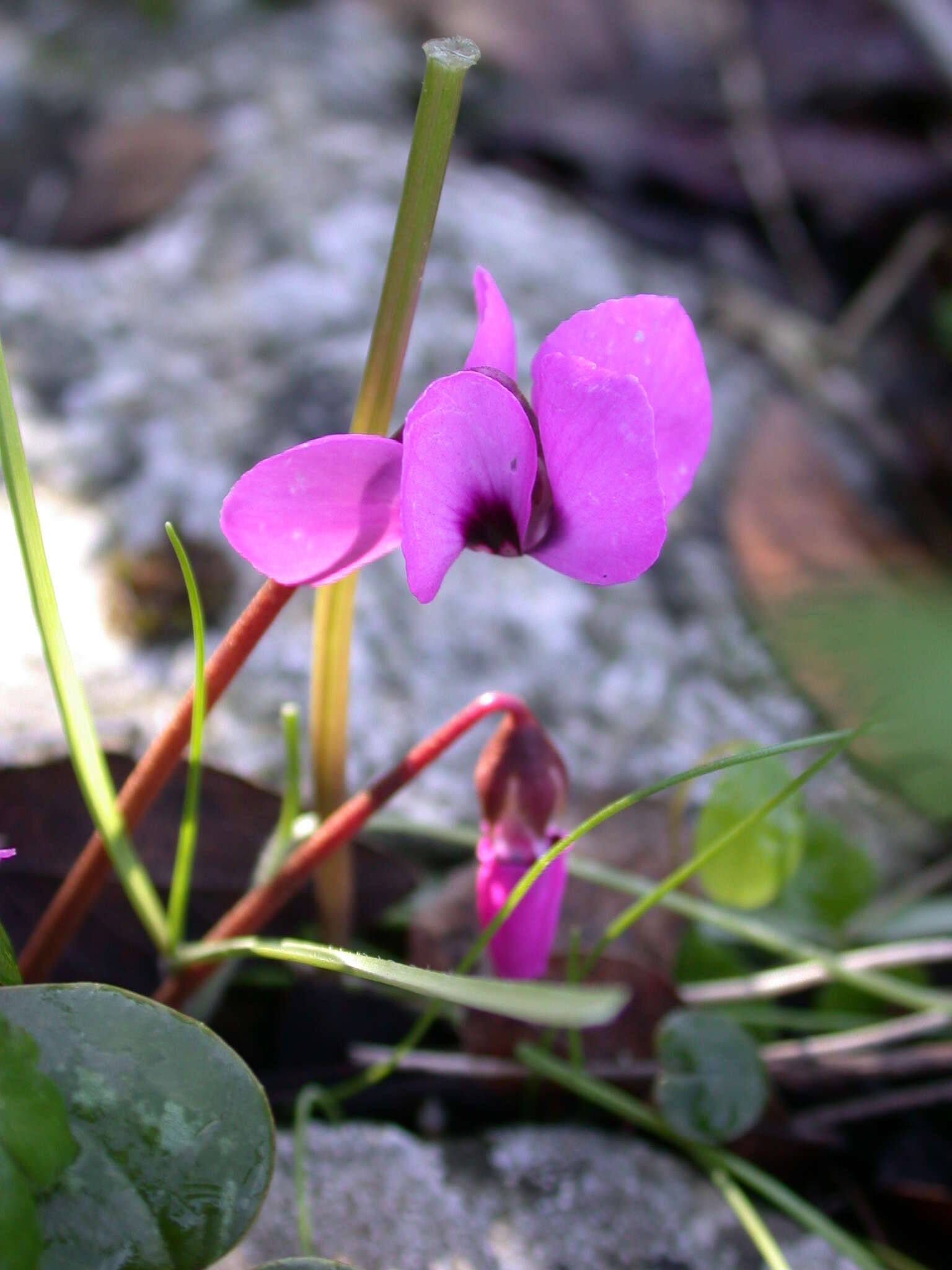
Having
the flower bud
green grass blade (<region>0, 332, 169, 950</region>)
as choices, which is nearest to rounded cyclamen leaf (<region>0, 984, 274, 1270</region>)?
green grass blade (<region>0, 332, 169, 950</region>)

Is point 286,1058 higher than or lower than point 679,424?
lower

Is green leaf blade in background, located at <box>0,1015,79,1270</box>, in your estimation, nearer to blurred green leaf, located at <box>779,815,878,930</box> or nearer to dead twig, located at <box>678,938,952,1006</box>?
dead twig, located at <box>678,938,952,1006</box>

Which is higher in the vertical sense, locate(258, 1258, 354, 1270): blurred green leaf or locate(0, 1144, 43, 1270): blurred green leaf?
locate(0, 1144, 43, 1270): blurred green leaf

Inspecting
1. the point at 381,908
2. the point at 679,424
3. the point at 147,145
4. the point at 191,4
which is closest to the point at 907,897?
the point at 381,908

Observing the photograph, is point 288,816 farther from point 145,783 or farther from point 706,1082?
point 706,1082

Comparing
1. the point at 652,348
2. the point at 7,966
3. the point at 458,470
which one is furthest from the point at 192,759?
the point at 652,348

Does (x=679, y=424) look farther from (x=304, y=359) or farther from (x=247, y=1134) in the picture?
(x=304, y=359)

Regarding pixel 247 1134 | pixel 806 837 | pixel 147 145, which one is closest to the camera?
pixel 247 1134
